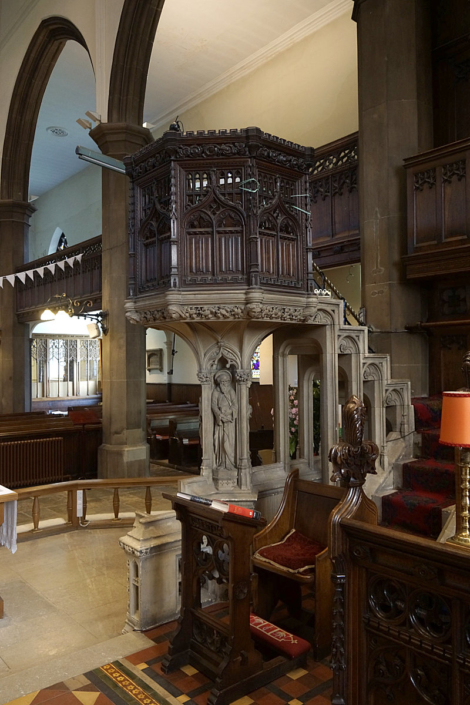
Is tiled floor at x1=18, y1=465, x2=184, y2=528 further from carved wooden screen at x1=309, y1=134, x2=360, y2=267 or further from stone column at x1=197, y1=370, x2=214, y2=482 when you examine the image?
carved wooden screen at x1=309, y1=134, x2=360, y2=267

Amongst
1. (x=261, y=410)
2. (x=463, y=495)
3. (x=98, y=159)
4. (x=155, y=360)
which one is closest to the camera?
(x=463, y=495)

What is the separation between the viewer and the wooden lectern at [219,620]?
2600 mm

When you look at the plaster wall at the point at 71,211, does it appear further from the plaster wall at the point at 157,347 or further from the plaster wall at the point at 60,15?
the plaster wall at the point at 60,15

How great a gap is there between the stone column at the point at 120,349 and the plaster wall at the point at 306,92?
3.19 metres

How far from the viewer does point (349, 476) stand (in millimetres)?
2256

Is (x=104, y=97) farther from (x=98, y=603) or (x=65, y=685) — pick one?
(x=65, y=685)

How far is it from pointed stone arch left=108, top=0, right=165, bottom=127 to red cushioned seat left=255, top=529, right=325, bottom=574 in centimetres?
653

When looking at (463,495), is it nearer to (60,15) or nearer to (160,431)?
(160,431)

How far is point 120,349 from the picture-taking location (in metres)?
8.09

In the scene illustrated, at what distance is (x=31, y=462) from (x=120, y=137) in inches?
188

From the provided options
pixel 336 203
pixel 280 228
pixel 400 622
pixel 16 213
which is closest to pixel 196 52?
pixel 16 213

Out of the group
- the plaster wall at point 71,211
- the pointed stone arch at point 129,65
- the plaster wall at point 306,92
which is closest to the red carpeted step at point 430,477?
the pointed stone arch at point 129,65

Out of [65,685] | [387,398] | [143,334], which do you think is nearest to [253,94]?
[143,334]

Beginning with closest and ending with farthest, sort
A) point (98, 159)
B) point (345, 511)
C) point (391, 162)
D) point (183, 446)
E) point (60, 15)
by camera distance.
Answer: point (345, 511)
point (391, 162)
point (98, 159)
point (183, 446)
point (60, 15)
